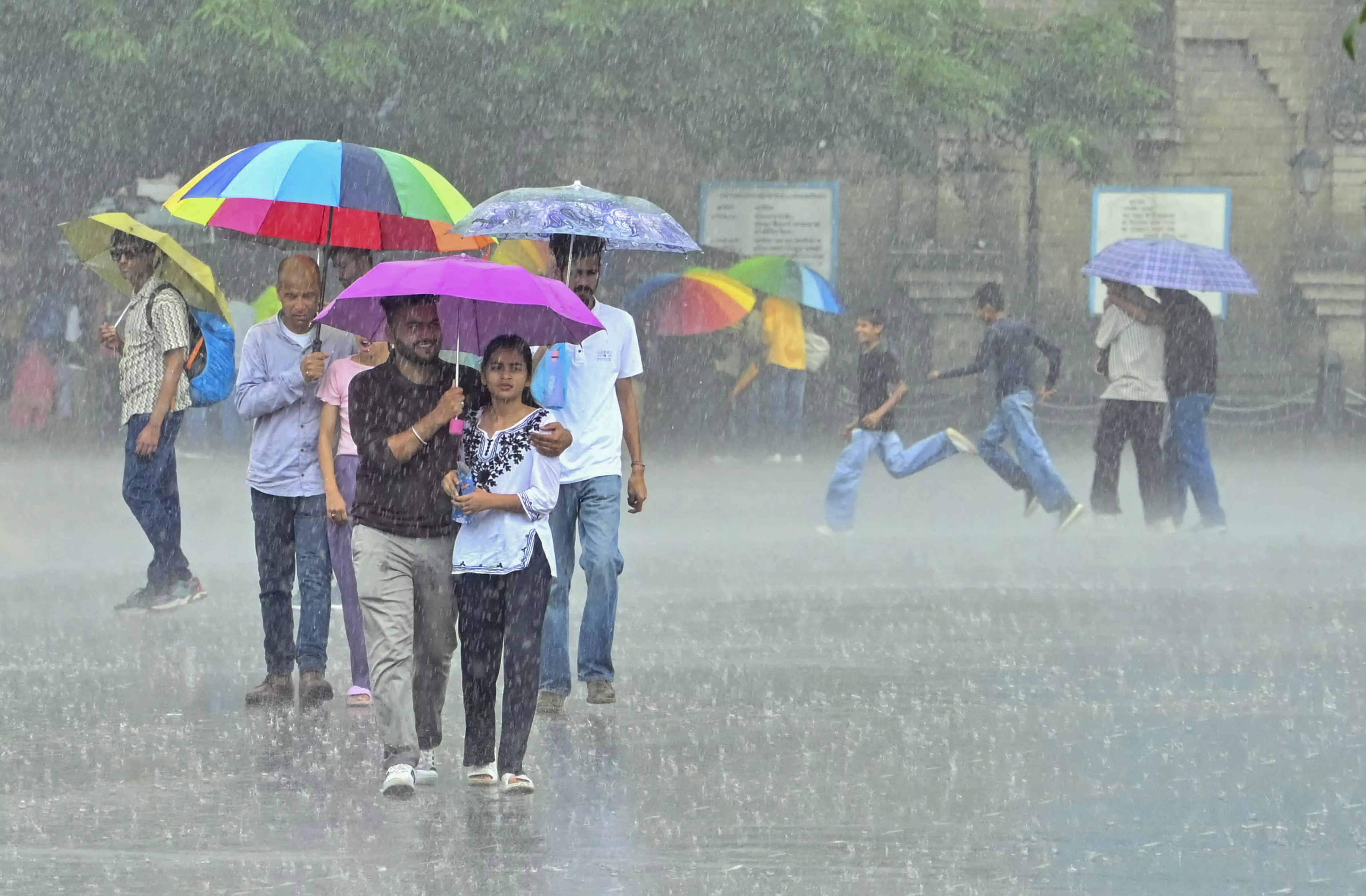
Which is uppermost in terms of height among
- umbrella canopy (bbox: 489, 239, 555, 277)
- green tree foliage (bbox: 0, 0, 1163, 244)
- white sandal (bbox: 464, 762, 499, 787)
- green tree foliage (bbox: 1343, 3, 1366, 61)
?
green tree foliage (bbox: 0, 0, 1163, 244)

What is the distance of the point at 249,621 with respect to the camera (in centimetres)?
1041

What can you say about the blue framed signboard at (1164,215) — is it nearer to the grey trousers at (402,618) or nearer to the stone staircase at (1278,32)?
the stone staircase at (1278,32)

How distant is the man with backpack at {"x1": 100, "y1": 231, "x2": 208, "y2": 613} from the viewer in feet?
32.1

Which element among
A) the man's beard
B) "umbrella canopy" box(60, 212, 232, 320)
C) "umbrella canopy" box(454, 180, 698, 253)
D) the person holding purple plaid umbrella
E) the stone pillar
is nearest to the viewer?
the man's beard

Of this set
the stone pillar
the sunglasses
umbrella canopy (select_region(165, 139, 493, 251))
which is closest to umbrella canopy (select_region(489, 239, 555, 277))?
the sunglasses

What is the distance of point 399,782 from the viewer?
6.49 meters

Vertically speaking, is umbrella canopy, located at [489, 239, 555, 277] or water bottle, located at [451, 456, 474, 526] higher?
umbrella canopy, located at [489, 239, 555, 277]

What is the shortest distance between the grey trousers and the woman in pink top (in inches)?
33.0

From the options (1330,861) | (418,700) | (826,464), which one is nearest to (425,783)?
Result: (418,700)

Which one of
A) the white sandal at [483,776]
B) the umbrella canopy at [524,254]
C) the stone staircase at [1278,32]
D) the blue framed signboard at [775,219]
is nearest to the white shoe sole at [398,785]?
the white sandal at [483,776]

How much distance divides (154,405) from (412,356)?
3.73 m

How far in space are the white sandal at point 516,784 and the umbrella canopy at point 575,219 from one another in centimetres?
193

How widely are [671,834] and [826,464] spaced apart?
14.7 metres

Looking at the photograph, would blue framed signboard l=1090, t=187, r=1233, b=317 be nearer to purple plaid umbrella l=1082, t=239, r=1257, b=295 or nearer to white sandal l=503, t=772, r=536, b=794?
purple plaid umbrella l=1082, t=239, r=1257, b=295
